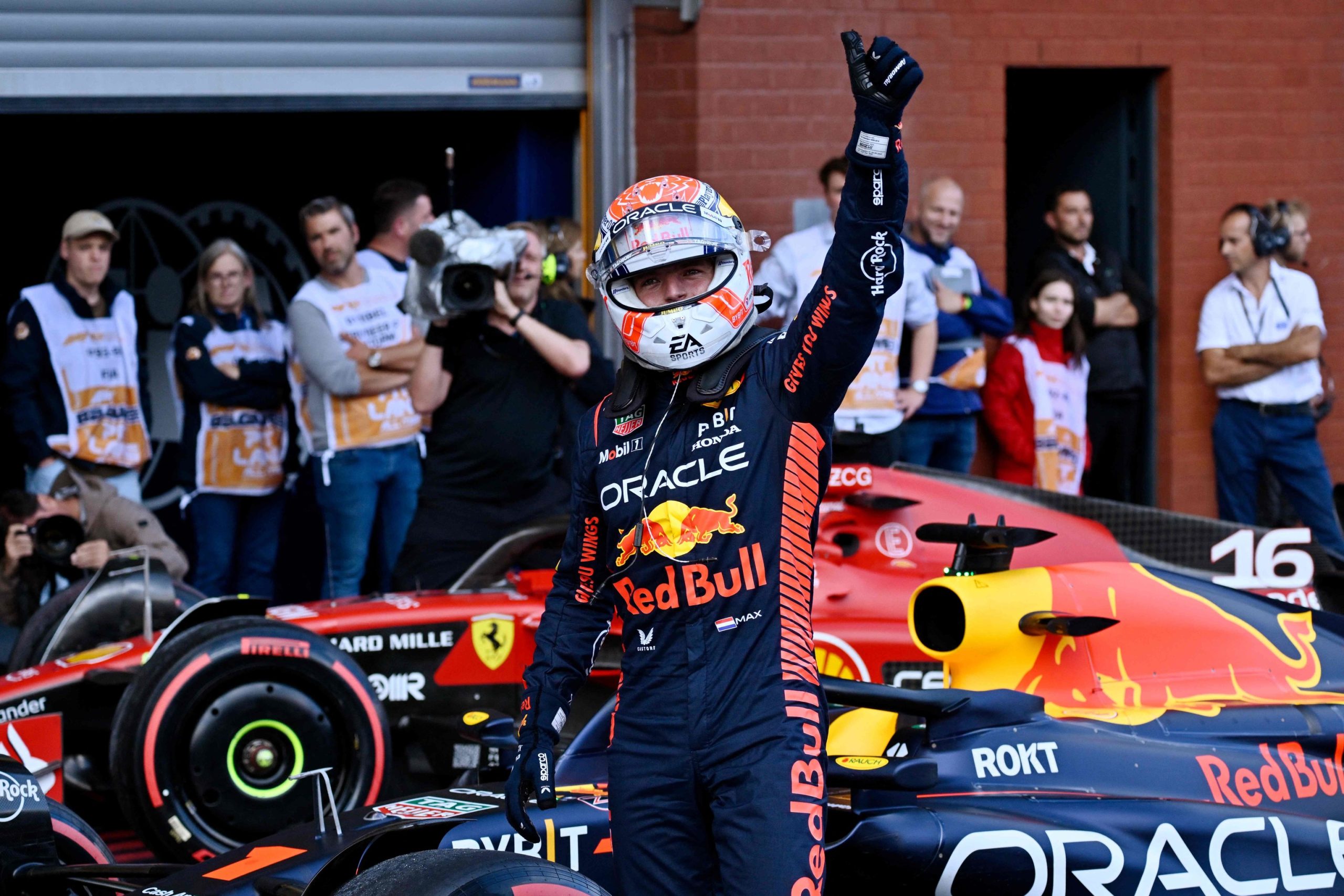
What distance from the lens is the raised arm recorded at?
8.52 ft

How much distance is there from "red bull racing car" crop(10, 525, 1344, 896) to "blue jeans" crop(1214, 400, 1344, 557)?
4.08m

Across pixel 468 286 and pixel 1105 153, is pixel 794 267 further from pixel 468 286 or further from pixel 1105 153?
pixel 1105 153

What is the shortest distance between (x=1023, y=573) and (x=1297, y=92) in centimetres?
612

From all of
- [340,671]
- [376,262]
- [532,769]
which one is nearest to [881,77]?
[532,769]

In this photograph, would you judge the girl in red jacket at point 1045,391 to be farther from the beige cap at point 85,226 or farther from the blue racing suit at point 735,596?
the blue racing suit at point 735,596

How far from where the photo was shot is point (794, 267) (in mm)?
7352

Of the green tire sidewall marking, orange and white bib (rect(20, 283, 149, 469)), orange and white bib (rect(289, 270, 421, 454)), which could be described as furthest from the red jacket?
the green tire sidewall marking

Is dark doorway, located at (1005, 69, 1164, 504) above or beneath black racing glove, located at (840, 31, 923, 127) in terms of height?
above

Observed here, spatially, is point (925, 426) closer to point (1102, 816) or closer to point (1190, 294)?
point (1190, 294)

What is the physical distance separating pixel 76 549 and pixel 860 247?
4550 millimetres

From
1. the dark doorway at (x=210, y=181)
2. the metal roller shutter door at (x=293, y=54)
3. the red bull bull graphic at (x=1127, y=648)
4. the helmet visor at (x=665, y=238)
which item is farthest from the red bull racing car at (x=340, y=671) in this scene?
the dark doorway at (x=210, y=181)

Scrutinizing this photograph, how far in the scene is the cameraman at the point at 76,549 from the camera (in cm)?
637

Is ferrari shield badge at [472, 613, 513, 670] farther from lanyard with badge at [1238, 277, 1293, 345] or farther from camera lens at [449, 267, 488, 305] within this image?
lanyard with badge at [1238, 277, 1293, 345]

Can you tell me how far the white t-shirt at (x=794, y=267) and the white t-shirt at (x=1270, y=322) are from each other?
2.40 m
